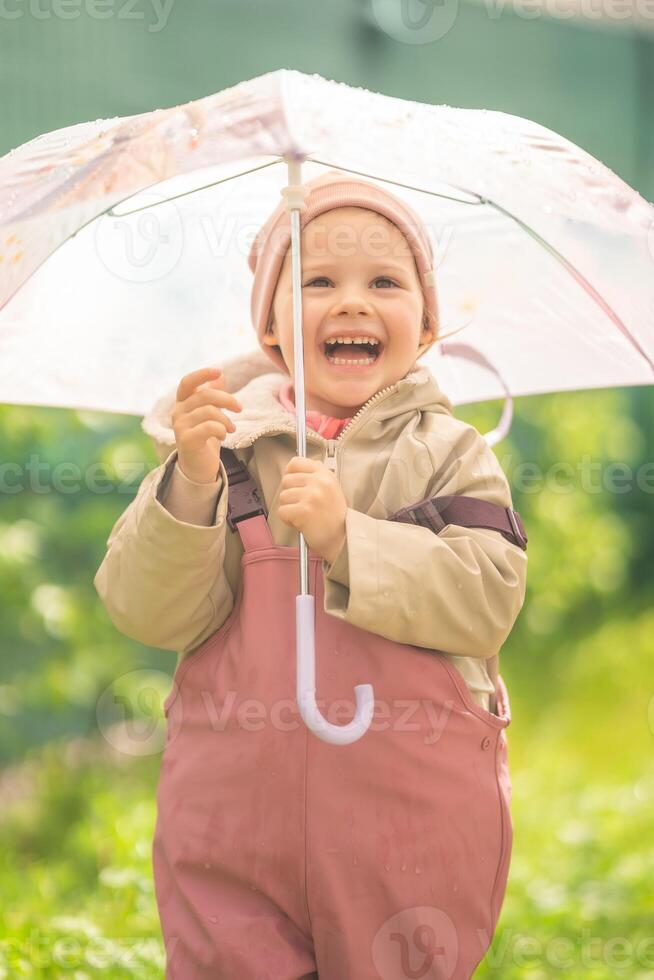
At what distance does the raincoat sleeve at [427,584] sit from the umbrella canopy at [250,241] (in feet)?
1.08

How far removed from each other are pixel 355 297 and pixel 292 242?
5.4 inches

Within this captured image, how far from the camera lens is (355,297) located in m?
1.56

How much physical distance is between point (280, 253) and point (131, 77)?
1.69 meters

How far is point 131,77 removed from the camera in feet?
10.1

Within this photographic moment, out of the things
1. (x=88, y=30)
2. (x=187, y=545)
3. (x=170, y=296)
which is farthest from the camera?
(x=88, y=30)

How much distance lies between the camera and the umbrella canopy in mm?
1310

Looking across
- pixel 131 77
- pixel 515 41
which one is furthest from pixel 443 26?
pixel 131 77

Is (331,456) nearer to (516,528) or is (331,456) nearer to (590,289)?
(516,528)

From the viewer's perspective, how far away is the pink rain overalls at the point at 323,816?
1.49m

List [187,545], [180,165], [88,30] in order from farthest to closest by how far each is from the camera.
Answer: [88,30], [187,545], [180,165]

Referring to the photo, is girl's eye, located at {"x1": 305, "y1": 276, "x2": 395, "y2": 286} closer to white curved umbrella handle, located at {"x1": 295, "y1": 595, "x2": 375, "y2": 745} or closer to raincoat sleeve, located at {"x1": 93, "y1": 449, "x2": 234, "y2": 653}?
raincoat sleeve, located at {"x1": 93, "y1": 449, "x2": 234, "y2": 653}

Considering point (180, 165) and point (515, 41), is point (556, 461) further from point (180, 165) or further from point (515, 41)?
point (180, 165)
